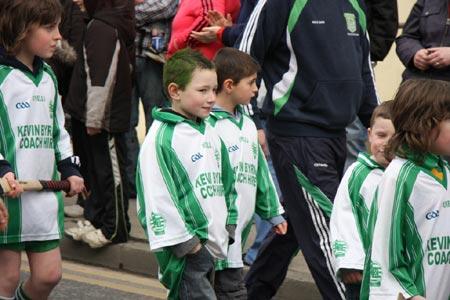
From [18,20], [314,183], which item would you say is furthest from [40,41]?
[314,183]

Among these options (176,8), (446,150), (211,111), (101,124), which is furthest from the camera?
(176,8)

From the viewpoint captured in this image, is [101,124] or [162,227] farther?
[101,124]

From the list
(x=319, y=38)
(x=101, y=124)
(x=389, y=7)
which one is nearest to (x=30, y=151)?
(x=319, y=38)

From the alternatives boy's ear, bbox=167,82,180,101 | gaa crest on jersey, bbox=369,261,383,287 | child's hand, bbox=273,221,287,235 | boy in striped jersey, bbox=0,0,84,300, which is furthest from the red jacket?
gaa crest on jersey, bbox=369,261,383,287

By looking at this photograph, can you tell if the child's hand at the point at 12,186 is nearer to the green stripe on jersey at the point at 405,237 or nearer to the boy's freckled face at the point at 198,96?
the boy's freckled face at the point at 198,96

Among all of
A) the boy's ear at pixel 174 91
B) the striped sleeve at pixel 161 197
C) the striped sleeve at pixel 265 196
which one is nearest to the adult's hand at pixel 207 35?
the striped sleeve at pixel 265 196

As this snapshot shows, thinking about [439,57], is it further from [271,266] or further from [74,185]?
[74,185]

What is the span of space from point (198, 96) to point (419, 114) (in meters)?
1.64

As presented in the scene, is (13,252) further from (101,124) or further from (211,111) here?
(101,124)

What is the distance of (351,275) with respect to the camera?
20.0 feet

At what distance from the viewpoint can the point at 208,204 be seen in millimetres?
6273

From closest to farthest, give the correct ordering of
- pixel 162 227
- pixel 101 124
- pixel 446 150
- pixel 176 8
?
pixel 446 150, pixel 162 227, pixel 101 124, pixel 176 8

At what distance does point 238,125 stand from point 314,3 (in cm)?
86

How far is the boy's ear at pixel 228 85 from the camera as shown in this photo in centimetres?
695
